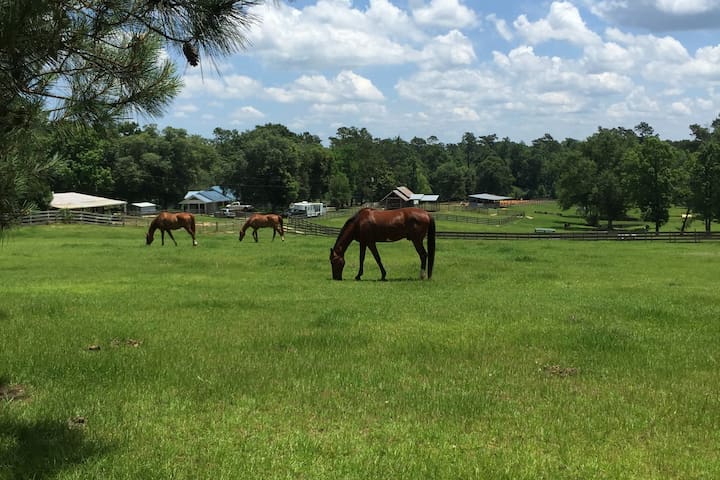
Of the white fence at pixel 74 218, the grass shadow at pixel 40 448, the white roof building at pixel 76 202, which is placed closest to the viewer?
the grass shadow at pixel 40 448

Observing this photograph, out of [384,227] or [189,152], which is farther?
[189,152]

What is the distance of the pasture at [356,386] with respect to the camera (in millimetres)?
4168

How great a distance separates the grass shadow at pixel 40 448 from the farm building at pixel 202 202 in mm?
80995

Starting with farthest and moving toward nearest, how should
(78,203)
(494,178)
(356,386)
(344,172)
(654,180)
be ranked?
(494,178)
(344,172)
(78,203)
(654,180)
(356,386)

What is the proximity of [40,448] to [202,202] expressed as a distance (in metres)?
83.7

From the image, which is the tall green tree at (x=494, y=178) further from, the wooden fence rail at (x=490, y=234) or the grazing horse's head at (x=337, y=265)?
the grazing horse's head at (x=337, y=265)

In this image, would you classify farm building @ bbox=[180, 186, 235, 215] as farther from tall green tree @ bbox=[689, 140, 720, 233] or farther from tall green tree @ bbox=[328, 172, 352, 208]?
tall green tree @ bbox=[689, 140, 720, 233]

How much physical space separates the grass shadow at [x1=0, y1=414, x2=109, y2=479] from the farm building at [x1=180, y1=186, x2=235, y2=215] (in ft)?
266

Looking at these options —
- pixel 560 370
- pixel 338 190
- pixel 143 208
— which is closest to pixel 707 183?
pixel 560 370

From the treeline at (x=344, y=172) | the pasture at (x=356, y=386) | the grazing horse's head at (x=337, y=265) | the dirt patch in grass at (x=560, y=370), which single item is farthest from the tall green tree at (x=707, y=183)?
the dirt patch in grass at (x=560, y=370)

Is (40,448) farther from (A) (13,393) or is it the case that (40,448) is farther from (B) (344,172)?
(B) (344,172)

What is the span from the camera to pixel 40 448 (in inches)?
166

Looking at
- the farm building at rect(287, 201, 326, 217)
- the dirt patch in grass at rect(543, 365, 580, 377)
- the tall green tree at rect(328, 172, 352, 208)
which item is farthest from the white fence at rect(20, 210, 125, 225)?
the tall green tree at rect(328, 172, 352, 208)

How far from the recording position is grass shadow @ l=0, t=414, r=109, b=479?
3.90 meters
